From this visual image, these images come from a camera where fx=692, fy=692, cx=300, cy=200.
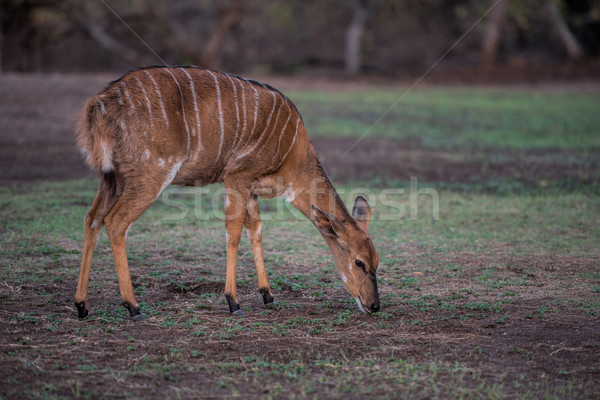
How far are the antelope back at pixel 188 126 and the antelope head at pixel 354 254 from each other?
0.67 meters

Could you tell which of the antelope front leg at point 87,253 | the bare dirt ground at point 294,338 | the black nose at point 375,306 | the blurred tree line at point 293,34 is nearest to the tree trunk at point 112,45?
the blurred tree line at point 293,34

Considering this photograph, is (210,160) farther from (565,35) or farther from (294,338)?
(565,35)

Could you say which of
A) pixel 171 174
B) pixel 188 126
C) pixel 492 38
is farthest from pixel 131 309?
pixel 492 38

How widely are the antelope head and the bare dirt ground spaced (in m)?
0.18

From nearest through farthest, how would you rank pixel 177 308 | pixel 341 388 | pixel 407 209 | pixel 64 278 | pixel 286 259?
pixel 341 388
pixel 177 308
pixel 64 278
pixel 286 259
pixel 407 209

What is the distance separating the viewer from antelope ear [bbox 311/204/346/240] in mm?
5422

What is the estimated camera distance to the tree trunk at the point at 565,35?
79.2 ft

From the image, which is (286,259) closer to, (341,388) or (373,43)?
(341,388)

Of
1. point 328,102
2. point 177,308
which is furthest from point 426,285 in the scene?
point 328,102

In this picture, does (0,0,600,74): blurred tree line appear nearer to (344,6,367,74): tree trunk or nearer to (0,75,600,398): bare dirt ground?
(344,6,367,74): tree trunk

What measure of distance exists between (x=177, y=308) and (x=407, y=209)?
164 inches

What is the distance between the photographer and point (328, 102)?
18.2 m

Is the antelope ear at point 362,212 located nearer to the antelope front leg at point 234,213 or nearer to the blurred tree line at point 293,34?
the antelope front leg at point 234,213

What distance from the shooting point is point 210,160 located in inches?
213
